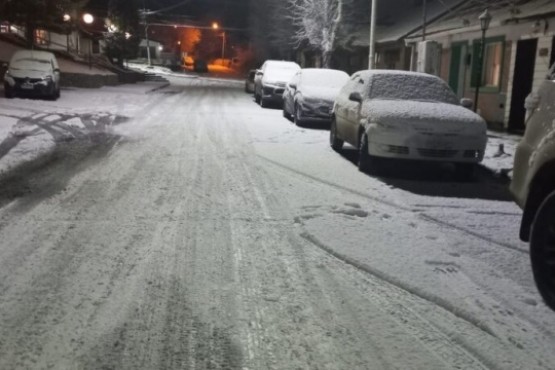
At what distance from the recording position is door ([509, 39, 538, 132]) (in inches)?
680

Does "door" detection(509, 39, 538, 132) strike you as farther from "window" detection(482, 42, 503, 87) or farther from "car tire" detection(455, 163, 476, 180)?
"car tire" detection(455, 163, 476, 180)

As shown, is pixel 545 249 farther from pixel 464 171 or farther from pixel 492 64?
A: pixel 492 64

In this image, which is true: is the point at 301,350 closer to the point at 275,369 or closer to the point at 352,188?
the point at 275,369

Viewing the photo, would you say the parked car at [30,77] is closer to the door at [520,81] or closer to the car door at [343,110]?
the car door at [343,110]

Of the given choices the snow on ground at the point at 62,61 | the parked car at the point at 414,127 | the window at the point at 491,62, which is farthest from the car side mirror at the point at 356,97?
the snow on ground at the point at 62,61

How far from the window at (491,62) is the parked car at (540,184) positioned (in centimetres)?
1495

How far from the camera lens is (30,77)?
20.2 meters

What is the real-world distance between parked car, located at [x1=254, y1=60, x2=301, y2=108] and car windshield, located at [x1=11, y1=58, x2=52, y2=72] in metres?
8.13

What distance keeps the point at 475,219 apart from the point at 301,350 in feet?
12.7

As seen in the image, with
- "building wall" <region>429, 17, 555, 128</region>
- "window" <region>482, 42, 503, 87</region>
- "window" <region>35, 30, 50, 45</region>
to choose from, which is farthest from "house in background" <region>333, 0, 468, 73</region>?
"window" <region>35, 30, 50, 45</region>

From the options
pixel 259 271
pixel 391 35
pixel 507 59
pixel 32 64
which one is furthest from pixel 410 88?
pixel 391 35

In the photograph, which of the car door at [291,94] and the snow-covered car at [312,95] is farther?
the car door at [291,94]

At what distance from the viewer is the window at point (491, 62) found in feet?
61.5

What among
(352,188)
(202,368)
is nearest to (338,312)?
(202,368)
